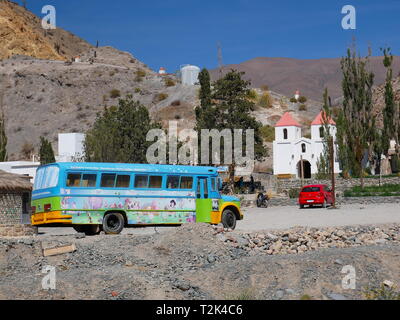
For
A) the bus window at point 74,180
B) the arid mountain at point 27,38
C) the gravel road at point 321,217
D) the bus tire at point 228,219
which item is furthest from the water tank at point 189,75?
the bus window at point 74,180

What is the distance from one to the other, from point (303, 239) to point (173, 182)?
647 cm

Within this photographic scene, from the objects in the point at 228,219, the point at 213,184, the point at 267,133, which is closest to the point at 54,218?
the point at 213,184

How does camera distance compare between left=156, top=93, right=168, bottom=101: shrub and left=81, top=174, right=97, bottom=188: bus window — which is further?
left=156, top=93, right=168, bottom=101: shrub

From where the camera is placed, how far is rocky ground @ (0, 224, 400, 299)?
55.8 feet

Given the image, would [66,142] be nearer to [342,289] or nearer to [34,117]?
[34,117]

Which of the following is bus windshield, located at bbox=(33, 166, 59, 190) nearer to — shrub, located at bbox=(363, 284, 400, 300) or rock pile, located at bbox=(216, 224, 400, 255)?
rock pile, located at bbox=(216, 224, 400, 255)

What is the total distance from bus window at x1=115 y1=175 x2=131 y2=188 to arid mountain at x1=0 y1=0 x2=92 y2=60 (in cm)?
12253

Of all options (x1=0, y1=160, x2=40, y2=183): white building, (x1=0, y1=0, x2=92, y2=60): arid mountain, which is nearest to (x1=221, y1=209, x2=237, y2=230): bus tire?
(x1=0, y1=160, x2=40, y2=183): white building

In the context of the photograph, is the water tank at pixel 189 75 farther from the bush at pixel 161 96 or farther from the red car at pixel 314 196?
the red car at pixel 314 196

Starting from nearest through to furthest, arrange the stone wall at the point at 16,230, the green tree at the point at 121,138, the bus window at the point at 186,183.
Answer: the bus window at the point at 186,183
the stone wall at the point at 16,230
the green tree at the point at 121,138

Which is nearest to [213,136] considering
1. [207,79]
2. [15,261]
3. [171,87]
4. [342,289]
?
[207,79]

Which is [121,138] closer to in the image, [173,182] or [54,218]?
[173,182]

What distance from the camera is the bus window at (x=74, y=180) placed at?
26.4 meters

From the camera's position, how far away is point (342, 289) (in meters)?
17.0
